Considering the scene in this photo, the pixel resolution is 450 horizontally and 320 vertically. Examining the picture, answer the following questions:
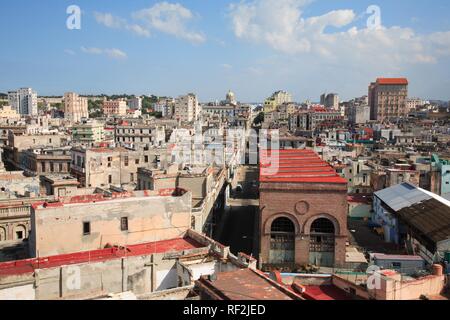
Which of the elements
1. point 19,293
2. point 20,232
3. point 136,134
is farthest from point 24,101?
point 19,293

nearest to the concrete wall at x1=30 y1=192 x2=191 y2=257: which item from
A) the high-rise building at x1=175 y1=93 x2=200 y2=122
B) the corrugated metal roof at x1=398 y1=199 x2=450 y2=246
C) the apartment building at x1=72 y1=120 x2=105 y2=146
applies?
the corrugated metal roof at x1=398 y1=199 x2=450 y2=246

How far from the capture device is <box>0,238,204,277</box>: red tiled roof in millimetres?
15836

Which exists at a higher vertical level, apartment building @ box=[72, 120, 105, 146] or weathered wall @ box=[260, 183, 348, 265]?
apartment building @ box=[72, 120, 105, 146]

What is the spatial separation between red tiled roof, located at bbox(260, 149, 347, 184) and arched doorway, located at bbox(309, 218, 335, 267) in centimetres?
270

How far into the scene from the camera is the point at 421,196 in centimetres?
3691

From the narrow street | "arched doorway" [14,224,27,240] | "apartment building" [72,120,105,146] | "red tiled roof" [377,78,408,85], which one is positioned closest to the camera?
"arched doorway" [14,224,27,240]

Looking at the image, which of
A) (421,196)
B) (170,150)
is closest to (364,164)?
(421,196)

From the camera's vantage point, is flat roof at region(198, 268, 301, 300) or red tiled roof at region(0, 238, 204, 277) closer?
flat roof at region(198, 268, 301, 300)

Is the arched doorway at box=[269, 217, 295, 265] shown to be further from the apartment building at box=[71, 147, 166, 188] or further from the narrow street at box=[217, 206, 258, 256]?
the apartment building at box=[71, 147, 166, 188]

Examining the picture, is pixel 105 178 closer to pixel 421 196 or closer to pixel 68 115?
pixel 421 196

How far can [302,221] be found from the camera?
96.7 ft

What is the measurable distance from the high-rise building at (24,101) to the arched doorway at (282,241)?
15502 cm

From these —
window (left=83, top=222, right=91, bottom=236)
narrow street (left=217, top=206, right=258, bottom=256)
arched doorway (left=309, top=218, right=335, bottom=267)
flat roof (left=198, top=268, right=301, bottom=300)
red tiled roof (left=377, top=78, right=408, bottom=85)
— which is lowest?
narrow street (left=217, top=206, right=258, bottom=256)

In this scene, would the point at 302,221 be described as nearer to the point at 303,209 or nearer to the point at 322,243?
the point at 303,209
